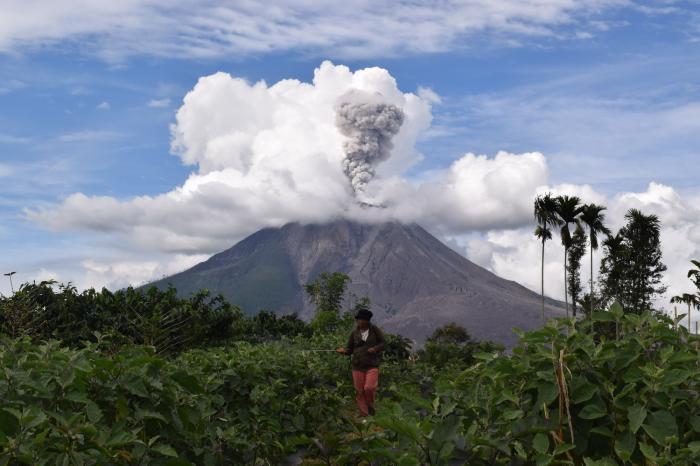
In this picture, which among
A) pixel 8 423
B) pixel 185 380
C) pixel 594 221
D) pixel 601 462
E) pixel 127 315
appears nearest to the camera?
pixel 601 462

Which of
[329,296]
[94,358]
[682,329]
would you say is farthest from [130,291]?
[329,296]

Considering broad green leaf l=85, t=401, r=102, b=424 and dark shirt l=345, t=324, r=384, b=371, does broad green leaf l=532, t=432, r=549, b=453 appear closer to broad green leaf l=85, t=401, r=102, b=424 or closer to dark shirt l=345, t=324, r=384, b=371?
broad green leaf l=85, t=401, r=102, b=424

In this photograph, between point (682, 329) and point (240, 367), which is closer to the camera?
point (682, 329)

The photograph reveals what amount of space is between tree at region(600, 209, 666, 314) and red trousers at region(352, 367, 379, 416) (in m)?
49.9

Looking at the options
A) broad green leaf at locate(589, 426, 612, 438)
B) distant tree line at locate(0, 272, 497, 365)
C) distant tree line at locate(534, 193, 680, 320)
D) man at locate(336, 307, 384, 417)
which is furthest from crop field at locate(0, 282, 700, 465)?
distant tree line at locate(534, 193, 680, 320)

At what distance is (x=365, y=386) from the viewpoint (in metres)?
11.2

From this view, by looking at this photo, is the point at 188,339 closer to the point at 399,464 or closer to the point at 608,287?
the point at 399,464

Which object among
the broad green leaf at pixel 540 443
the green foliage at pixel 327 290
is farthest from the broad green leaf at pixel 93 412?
the green foliage at pixel 327 290

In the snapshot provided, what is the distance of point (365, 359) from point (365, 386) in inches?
16.1

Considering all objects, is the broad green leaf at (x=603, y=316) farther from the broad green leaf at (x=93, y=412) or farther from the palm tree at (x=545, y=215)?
the palm tree at (x=545, y=215)

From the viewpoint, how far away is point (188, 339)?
62.1 ft

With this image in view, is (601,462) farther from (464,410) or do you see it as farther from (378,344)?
(378,344)

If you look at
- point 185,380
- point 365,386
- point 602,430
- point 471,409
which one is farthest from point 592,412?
point 365,386

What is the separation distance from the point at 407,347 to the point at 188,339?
18.6 feet
